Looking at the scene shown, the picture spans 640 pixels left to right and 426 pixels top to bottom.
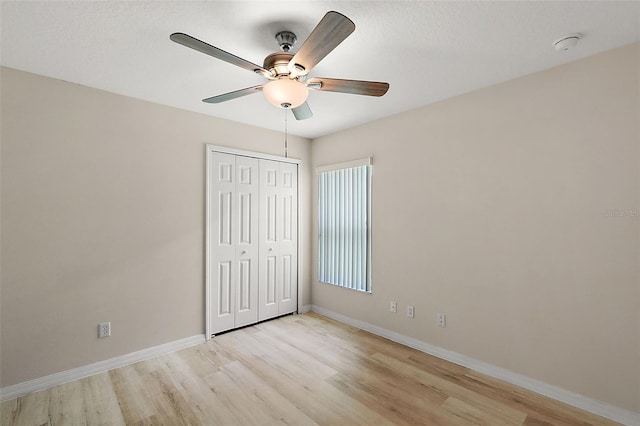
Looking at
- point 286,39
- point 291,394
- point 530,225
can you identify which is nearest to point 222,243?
point 291,394

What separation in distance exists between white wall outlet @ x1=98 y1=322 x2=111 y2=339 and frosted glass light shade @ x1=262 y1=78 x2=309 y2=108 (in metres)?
2.52

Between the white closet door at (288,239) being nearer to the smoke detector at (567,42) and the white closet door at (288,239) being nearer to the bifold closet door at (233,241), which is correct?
the bifold closet door at (233,241)

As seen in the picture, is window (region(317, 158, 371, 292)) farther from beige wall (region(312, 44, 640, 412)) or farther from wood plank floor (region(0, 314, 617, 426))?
wood plank floor (region(0, 314, 617, 426))

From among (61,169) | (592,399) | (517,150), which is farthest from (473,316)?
(61,169)

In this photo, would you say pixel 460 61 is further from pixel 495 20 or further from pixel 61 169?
pixel 61 169

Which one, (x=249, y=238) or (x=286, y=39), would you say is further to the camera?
(x=249, y=238)

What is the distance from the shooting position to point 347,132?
391 cm

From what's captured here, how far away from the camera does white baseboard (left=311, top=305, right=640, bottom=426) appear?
199 centimetres

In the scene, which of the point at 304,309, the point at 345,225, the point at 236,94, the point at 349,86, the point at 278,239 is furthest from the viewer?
the point at 304,309

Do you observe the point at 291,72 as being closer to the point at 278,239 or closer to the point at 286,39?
the point at 286,39

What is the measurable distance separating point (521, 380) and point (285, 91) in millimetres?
2871

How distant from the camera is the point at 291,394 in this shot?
90.9 inches

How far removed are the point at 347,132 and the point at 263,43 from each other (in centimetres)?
206

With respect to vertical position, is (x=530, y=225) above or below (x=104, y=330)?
above
